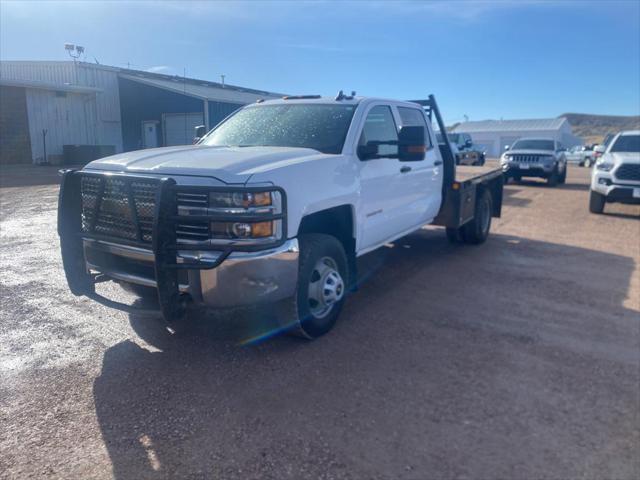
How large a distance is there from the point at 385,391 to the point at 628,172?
9934 mm

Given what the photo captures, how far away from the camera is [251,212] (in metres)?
3.65

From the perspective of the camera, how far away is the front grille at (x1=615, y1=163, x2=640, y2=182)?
1118 centimetres

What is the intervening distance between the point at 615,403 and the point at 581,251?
5231 mm

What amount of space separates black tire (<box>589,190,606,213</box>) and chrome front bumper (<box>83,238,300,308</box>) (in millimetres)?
10452

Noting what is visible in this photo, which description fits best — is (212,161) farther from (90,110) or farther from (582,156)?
(582,156)

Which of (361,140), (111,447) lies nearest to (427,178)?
(361,140)

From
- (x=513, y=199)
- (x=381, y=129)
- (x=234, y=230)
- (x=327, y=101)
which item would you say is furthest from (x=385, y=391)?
(x=513, y=199)

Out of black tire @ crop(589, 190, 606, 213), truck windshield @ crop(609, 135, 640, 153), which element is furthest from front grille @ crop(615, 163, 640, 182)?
truck windshield @ crop(609, 135, 640, 153)

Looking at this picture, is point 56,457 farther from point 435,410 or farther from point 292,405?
point 435,410

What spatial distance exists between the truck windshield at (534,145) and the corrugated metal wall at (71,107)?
19873 mm

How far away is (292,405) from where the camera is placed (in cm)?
358

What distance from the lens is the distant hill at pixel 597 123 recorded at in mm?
99088

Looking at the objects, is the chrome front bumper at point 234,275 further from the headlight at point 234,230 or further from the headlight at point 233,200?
the headlight at point 233,200

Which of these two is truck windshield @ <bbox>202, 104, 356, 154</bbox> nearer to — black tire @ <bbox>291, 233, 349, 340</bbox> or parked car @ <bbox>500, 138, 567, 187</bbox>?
black tire @ <bbox>291, 233, 349, 340</bbox>
